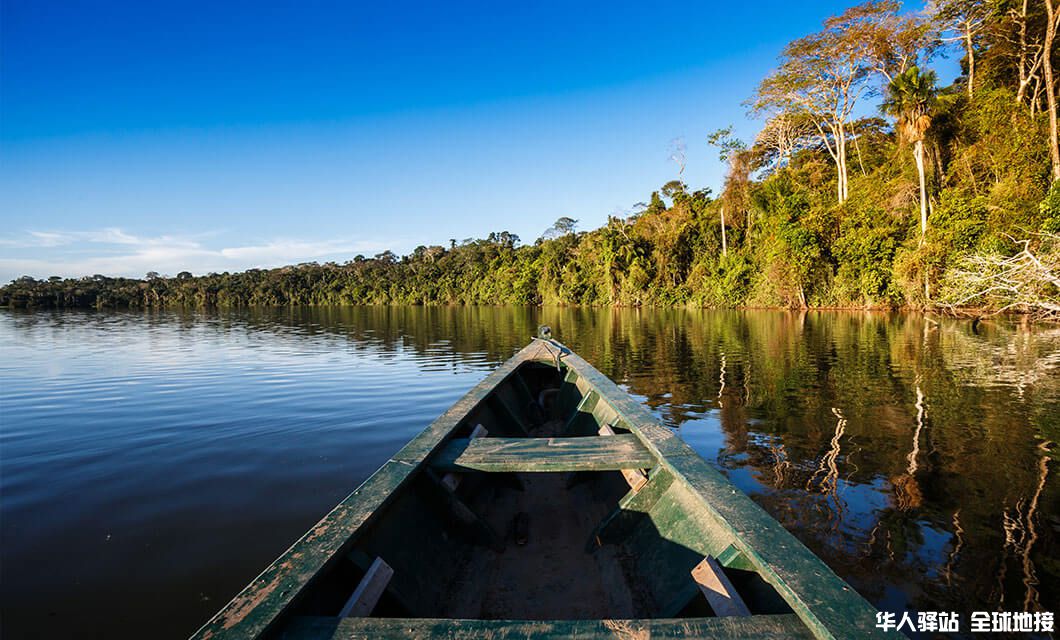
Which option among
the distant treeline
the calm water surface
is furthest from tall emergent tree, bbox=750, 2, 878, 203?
the calm water surface

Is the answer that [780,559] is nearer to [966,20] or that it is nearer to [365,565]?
[365,565]

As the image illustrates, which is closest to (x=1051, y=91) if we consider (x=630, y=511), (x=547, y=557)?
(x=630, y=511)

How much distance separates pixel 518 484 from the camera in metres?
3.77

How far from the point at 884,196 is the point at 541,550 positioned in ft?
94.1

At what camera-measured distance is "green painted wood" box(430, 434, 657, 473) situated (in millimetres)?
2575

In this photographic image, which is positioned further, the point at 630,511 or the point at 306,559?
the point at 630,511

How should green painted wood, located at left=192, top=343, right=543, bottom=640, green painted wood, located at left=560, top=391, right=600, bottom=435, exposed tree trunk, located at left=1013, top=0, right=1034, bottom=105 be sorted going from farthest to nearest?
1. exposed tree trunk, located at left=1013, top=0, right=1034, bottom=105
2. green painted wood, located at left=560, top=391, right=600, bottom=435
3. green painted wood, located at left=192, top=343, right=543, bottom=640

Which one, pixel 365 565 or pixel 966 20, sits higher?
pixel 966 20

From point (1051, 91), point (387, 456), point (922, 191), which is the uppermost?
point (1051, 91)

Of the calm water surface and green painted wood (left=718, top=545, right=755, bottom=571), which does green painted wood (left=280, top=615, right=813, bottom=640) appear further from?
the calm water surface

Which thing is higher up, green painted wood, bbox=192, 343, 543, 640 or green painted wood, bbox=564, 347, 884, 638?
green painted wood, bbox=192, 343, 543, 640

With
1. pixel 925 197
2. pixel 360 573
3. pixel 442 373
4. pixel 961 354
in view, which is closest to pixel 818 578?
pixel 360 573

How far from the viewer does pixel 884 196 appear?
938 inches

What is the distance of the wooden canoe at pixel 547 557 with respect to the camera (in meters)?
1.36
